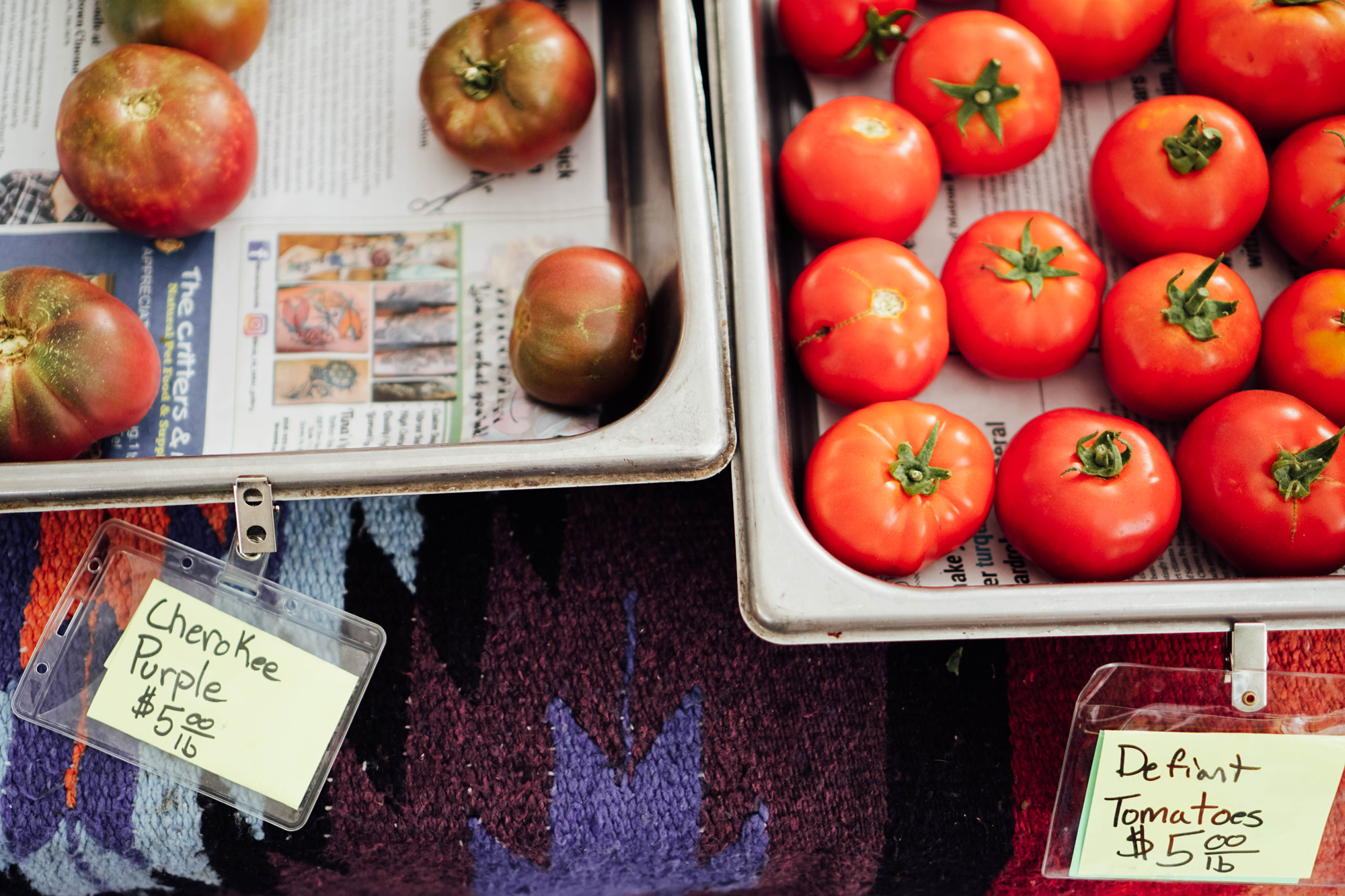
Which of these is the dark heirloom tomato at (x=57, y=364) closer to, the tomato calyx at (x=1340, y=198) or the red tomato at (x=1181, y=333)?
the red tomato at (x=1181, y=333)

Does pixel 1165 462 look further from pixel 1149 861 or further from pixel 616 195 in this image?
pixel 616 195

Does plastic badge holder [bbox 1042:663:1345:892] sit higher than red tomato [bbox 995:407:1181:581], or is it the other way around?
red tomato [bbox 995:407:1181:581]

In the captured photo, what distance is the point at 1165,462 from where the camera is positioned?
1.98 ft

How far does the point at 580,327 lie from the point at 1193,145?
1.42 ft

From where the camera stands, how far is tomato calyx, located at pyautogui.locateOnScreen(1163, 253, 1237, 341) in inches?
23.7

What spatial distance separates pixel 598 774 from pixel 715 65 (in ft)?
1.71

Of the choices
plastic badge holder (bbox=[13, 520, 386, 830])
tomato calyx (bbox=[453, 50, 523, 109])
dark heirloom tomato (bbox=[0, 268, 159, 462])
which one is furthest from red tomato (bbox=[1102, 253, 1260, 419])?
dark heirloom tomato (bbox=[0, 268, 159, 462])

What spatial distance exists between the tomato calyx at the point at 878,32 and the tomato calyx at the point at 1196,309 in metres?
0.28

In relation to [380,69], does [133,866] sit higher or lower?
lower

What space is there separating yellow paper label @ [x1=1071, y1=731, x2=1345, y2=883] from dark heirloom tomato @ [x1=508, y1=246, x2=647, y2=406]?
405 mm

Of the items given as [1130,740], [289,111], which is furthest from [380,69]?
[1130,740]

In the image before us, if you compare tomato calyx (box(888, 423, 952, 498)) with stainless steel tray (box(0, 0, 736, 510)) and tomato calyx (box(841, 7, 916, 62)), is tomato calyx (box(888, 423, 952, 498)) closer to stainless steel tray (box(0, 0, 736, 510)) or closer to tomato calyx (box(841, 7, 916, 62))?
stainless steel tray (box(0, 0, 736, 510))

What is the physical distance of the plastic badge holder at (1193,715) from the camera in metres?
0.60

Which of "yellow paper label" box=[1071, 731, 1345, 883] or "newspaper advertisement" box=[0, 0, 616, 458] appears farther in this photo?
"newspaper advertisement" box=[0, 0, 616, 458]
